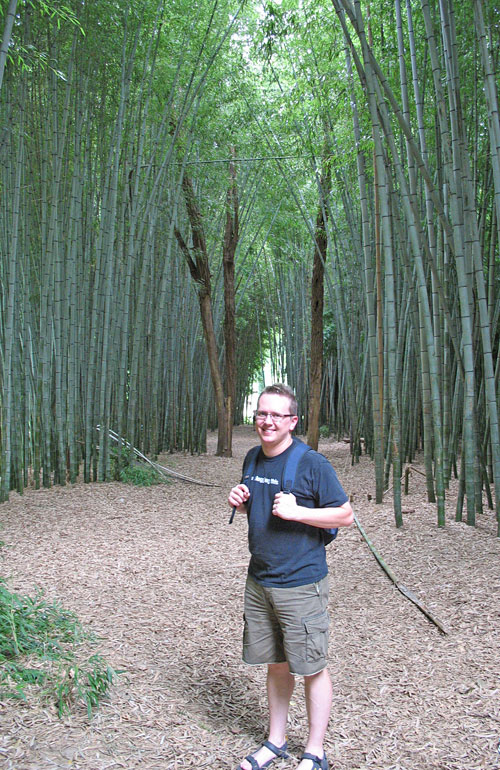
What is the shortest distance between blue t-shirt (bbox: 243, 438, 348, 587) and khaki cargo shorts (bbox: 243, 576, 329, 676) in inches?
1.1

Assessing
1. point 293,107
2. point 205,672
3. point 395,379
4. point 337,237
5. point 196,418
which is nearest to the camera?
point 205,672

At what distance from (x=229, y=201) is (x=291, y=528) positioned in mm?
6721

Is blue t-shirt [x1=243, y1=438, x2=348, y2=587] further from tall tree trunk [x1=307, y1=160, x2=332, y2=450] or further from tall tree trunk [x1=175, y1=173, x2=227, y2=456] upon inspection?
tall tree trunk [x1=175, y1=173, x2=227, y2=456]

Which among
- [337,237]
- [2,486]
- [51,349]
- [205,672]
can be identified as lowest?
[205,672]

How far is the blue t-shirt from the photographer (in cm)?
143

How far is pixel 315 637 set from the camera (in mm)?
1407

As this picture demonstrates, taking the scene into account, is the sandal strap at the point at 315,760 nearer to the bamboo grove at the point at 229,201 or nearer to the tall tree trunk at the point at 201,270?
the bamboo grove at the point at 229,201

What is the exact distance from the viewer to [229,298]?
26.4 ft

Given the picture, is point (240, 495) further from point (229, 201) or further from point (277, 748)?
point (229, 201)

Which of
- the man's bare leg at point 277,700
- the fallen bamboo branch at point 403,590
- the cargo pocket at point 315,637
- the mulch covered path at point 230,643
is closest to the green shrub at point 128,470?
the mulch covered path at point 230,643

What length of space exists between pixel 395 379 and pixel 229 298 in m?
4.75

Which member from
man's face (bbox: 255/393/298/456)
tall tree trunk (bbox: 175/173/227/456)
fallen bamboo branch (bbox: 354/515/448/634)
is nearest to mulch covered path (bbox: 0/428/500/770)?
fallen bamboo branch (bbox: 354/515/448/634)

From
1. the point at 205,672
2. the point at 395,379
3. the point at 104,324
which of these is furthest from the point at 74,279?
the point at 205,672

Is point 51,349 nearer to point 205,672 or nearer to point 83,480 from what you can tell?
point 83,480
